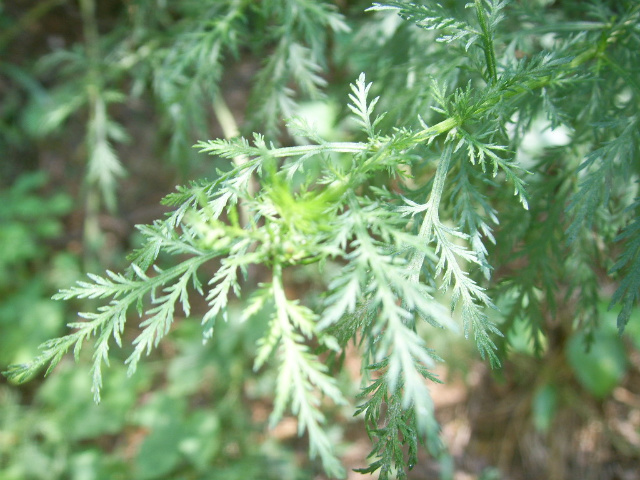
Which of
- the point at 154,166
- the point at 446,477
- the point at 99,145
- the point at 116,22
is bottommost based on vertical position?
the point at 446,477

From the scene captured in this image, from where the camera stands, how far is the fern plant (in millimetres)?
779

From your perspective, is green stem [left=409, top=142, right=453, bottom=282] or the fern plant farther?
green stem [left=409, top=142, right=453, bottom=282]

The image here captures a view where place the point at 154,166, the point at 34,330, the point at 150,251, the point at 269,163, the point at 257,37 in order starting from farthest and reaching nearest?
1. the point at 154,166
2. the point at 34,330
3. the point at 257,37
4. the point at 150,251
5. the point at 269,163

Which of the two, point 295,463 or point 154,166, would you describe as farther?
point 154,166

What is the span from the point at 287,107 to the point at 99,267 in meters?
2.12

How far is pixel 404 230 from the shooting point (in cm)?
112

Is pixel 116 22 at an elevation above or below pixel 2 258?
above

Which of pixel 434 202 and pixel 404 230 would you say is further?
pixel 404 230

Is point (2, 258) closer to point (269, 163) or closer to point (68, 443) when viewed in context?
point (68, 443)

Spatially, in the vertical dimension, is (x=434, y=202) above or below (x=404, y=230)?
above

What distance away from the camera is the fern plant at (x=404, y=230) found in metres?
0.78

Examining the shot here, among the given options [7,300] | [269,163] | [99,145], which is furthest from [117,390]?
[269,163]

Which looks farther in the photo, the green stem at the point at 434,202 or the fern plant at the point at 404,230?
the green stem at the point at 434,202

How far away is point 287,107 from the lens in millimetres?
1609
